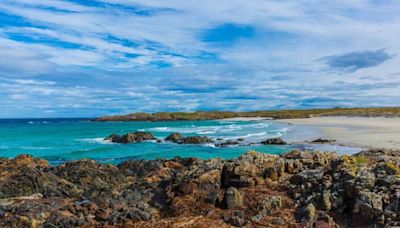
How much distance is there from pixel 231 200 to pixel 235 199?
116 mm

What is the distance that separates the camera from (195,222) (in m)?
10.1

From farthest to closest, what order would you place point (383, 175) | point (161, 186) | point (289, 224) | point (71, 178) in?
point (71, 178)
point (161, 186)
point (383, 175)
point (289, 224)

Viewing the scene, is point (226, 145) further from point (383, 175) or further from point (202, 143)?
point (383, 175)

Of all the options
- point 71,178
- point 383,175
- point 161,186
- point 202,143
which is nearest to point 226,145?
point 202,143

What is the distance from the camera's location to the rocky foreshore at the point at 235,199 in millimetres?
10008

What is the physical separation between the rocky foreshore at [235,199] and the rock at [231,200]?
0.03 meters

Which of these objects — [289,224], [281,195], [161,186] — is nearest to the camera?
[289,224]

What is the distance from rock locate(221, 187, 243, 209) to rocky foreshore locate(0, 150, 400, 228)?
3 cm

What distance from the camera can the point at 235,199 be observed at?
37.3 ft

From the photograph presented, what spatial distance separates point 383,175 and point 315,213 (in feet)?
7.88

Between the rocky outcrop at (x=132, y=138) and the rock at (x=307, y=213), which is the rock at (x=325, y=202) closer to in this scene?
the rock at (x=307, y=213)

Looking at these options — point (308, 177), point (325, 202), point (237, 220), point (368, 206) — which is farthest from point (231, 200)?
point (368, 206)

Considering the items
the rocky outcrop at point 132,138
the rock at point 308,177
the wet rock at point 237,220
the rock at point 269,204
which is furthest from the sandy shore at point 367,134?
the wet rock at point 237,220

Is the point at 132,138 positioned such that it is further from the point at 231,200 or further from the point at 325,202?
the point at 325,202
